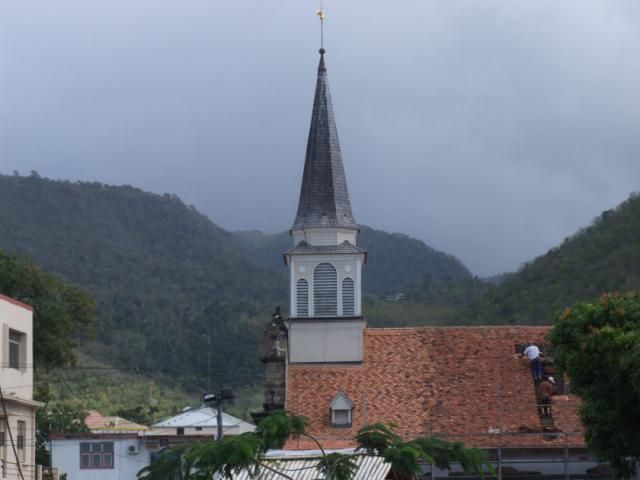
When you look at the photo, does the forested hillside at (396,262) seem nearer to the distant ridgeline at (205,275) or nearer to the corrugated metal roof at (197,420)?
the distant ridgeline at (205,275)

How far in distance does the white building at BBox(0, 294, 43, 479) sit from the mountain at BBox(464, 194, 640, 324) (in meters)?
38.1

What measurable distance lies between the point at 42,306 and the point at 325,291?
442 inches

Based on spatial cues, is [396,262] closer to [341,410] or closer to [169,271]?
[169,271]

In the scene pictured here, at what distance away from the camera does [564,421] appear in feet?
159

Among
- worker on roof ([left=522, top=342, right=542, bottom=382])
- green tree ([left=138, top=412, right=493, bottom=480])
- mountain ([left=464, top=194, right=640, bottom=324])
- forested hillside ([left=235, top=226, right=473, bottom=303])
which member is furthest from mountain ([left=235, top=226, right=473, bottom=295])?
green tree ([left=138, top=412, right=493, bottom=480])

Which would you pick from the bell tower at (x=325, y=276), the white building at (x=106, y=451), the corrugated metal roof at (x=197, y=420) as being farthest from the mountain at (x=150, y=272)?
the bell tower at (x=325, y=276)

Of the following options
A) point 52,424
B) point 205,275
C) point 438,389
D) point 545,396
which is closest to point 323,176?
point 438,389

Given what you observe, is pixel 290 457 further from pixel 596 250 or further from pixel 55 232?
pixel 55 232

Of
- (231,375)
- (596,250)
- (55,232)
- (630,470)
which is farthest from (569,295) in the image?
(55,232)

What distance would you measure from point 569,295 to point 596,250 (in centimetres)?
538

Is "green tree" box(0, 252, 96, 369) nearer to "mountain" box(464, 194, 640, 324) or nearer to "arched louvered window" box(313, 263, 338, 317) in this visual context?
"arched louvered window" box(313, 263, 338, 317)

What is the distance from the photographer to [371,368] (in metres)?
50.9

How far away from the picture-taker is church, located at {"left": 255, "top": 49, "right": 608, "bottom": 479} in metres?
47.9

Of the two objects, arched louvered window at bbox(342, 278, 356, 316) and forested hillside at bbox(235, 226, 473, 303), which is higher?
forested hillside at bbox(235, 226, 473, 303)
